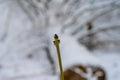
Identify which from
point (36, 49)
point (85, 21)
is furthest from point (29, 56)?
Result: point (85, 21)

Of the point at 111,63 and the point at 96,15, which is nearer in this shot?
the point at 111,63

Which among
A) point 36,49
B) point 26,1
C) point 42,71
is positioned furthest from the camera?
point 26,1

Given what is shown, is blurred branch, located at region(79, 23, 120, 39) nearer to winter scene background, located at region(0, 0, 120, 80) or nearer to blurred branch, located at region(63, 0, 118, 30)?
winter scene background, located at region(0, 0, 120, 80)

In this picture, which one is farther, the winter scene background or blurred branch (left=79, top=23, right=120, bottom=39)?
blurred branch (left=79, top=23, right=120, bottom=39)

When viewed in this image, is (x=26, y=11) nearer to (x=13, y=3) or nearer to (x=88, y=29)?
(x=13, y=3)

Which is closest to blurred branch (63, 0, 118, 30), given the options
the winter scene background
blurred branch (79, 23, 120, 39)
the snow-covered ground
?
the winter scene background

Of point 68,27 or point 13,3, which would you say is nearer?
point 68,27

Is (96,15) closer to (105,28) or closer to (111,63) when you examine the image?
(105,28)

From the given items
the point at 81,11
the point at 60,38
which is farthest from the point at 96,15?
the point at 60,38

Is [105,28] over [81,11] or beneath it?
beneath
